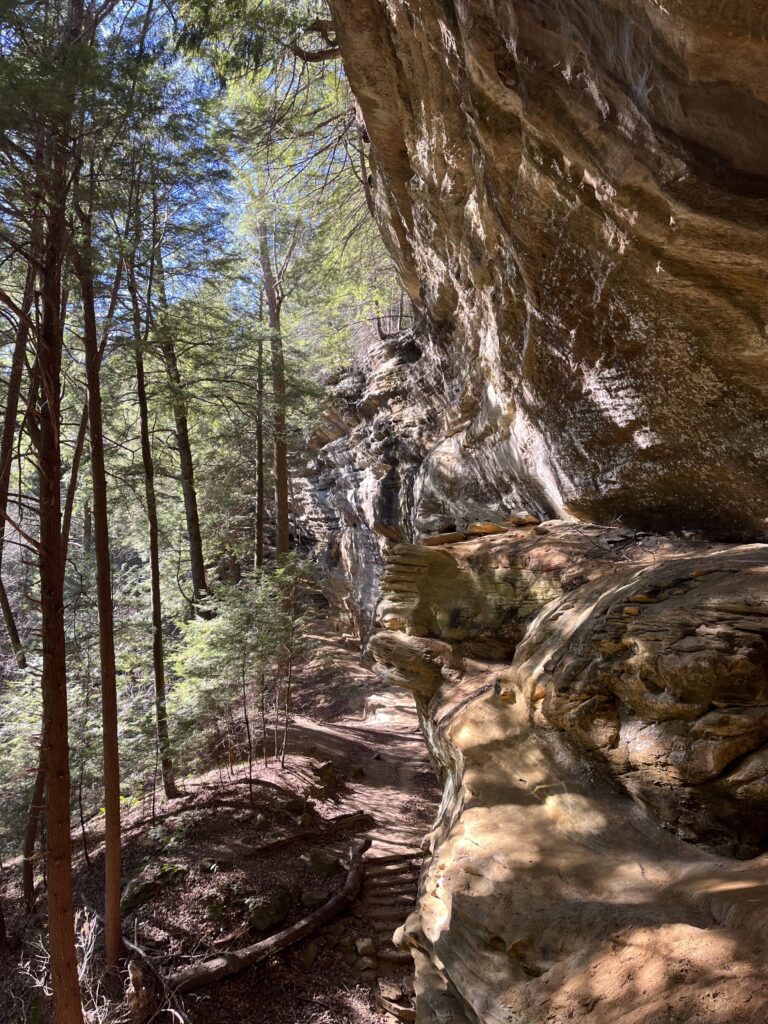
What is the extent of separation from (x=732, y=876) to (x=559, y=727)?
154 centimetres

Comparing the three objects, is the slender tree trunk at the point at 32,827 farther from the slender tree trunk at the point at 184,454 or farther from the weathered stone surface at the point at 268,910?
the slender tree trunk at the point at 184,454

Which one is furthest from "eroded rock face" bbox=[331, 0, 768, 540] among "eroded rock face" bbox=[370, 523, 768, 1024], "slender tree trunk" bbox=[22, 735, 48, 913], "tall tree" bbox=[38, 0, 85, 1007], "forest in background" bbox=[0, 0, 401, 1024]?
"slender tree trunk" bbox=[22, 735, 48, 913]

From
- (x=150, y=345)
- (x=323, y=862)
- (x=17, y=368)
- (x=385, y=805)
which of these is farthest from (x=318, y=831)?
(x=150, y=345)

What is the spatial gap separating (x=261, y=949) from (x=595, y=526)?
261 inches

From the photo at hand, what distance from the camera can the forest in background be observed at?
5105 millimetres

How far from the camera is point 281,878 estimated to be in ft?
27.5

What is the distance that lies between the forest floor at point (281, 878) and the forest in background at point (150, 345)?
81 cm

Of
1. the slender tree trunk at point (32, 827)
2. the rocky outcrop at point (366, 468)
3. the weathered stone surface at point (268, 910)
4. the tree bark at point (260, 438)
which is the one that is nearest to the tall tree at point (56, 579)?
the slender tree trunk at point (32, 827)

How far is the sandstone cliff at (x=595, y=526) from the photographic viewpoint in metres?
3.17

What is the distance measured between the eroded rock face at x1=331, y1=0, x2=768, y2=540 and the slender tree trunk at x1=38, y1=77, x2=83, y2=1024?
3679 mm

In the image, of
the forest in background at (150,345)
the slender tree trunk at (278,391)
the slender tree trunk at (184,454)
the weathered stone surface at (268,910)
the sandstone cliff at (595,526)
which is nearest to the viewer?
the sandstone cliff at (595,526)

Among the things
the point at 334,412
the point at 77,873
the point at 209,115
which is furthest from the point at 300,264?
the point at 77,873

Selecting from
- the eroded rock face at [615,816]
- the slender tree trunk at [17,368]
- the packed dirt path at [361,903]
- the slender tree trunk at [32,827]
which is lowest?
the packed dirt path at [361,903]

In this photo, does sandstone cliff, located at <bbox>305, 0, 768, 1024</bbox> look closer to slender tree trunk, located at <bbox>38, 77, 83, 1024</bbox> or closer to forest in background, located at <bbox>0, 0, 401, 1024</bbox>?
forest in background, located at <bbox>0, 0, 401, 1024</bbox>
